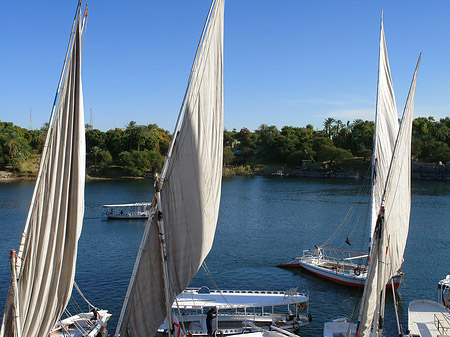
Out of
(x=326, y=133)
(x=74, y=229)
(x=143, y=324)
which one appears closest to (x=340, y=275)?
(x=143, y=324)

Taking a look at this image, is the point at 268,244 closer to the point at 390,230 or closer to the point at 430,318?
the point at 430,318

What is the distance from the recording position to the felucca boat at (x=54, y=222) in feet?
36.7

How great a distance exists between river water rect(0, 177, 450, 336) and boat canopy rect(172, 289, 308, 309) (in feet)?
6.54

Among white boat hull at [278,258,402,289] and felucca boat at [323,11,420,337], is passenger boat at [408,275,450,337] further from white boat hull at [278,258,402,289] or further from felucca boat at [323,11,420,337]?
white boat hull at [278,258,402,289]

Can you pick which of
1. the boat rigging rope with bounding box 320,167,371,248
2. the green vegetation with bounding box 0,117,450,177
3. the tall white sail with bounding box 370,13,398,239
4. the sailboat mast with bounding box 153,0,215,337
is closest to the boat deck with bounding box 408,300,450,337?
the tall white sail with bounding box 370,13,398,239

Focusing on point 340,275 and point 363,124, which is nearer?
point 340,275

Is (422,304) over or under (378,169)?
under

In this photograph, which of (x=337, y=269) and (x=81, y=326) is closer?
(x=81, y=326)

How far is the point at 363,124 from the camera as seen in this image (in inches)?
5571

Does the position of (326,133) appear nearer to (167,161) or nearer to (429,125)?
(429,125)

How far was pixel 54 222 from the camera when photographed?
39.0 ft

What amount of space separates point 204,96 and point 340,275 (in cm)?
2152

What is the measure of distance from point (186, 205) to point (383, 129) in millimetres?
14597

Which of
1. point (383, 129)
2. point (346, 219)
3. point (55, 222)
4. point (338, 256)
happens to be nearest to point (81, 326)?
point (55, 222)
